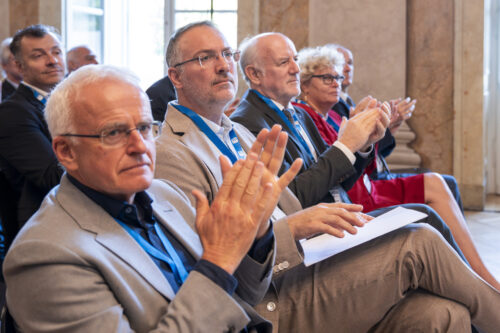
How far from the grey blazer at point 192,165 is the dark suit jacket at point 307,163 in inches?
21.8

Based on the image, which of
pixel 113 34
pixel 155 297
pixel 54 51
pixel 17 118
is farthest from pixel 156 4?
pixel 155 297

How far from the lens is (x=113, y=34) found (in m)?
7.33

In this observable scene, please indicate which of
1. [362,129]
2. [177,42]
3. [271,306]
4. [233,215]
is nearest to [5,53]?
[177,42]

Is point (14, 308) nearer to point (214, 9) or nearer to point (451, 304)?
point (451, 304)

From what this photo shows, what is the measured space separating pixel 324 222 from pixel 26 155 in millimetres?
1656

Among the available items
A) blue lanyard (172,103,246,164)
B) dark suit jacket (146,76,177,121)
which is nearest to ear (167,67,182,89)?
blue lanyard (172,103,246,164)

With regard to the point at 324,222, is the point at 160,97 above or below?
above

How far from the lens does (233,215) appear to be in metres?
1.36

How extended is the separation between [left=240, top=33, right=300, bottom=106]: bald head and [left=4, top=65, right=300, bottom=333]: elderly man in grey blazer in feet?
5.57

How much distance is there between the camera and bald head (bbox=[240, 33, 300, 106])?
3.23 metres

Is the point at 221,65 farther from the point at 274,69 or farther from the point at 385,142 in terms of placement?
the point at 385,142

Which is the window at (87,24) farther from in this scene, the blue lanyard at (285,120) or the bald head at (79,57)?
the blue lanyard at (285,120)

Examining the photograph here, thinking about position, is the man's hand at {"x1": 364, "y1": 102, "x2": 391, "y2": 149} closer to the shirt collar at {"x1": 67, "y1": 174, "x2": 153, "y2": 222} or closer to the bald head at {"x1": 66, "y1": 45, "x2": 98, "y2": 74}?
the shirt collar at {"x1": 67, "y1": 174, "x2": 153, "y2": 222}

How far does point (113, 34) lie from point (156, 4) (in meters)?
0.63
